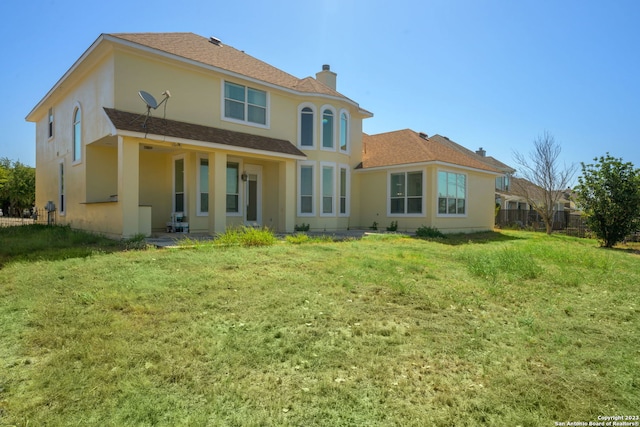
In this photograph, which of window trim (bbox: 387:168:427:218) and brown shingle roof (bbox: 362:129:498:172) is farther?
brown shingle roof (bbox: 362:129:498:172)

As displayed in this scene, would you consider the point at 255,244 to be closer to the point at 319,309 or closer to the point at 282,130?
the point at 319,309

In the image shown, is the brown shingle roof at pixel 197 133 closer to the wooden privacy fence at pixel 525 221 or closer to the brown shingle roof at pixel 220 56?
the brown shingle roof at pixel 220 56

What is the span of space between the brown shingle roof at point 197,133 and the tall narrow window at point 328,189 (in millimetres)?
1894

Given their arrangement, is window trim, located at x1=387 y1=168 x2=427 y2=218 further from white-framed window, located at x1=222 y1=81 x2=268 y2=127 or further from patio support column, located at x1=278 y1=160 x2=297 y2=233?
white-framed window, located at x1=222 y1=81 x2=268 y2=127

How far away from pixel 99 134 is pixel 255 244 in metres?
6.88

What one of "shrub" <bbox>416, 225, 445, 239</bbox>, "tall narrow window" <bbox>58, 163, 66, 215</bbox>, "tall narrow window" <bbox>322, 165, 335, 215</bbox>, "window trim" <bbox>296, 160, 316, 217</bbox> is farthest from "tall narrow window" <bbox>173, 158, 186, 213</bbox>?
"shrub" <bbox>416, 225, 445, 239</bbox>

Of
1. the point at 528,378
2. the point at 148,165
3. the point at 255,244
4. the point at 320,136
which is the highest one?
the point at 320,136

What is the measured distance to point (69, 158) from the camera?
15.2 meters

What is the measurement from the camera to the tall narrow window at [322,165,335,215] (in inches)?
676

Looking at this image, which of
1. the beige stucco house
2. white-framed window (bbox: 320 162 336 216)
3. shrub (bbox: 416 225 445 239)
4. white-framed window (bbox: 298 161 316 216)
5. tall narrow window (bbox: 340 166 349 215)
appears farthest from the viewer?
tall narrow window (bbox: 340 166 349 215)

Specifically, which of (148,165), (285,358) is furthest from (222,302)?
(148,165)

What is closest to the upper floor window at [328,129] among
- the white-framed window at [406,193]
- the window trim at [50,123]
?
the white-framed window at [406,193]

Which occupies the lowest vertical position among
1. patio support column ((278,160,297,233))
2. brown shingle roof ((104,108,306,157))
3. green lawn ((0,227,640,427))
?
green lawn ((0,227,640,427))

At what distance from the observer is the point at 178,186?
1450 centimetres
